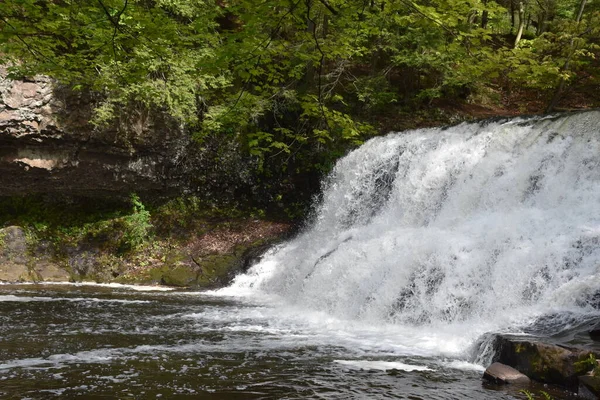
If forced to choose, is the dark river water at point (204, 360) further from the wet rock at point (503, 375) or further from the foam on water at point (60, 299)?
the foam on water at point (60, 299)

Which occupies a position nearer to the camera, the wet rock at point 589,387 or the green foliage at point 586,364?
the wet rock at point 589,387

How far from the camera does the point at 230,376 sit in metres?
5.28

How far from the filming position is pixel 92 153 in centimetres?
1491

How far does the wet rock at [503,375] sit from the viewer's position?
16.9 feet

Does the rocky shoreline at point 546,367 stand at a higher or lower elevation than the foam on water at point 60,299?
higher

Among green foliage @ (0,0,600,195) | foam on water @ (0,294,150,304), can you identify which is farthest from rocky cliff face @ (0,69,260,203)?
foam on water @ (0,294,150,304)

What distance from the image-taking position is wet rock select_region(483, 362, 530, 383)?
5.16m

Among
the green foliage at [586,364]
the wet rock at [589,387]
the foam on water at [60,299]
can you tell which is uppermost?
the green foliage at [586,364]

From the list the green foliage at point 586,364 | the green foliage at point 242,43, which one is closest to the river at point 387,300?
the green foliage at point 586,364

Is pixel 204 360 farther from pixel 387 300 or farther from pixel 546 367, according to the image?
pixel 387 300

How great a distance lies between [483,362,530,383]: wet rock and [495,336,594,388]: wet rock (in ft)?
0.40

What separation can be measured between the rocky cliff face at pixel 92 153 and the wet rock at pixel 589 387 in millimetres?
12848

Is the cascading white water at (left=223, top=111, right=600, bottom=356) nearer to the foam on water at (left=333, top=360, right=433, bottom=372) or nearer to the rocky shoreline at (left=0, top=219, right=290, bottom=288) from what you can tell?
the rocky shoreline at (left=0, top=219, right=290, bottom=288)

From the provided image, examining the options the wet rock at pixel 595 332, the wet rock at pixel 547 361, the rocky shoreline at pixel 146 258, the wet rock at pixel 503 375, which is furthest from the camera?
the rocky shoreline at pixel 146 258
